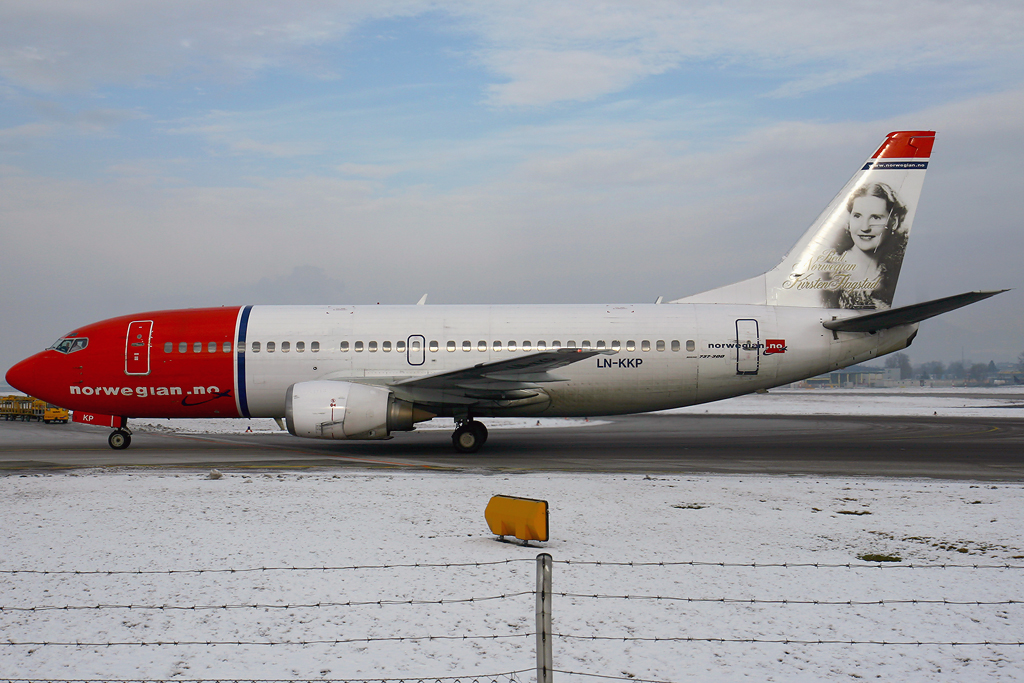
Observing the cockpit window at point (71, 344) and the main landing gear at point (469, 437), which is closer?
the main landing gear at point (469, 437)

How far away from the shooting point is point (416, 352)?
63.3ft

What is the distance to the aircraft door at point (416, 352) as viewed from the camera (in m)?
19.2

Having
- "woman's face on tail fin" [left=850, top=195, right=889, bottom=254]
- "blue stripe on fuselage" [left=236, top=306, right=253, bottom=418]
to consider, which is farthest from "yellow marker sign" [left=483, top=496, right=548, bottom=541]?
"woman's face on tail fin" [left=850, top=195, right=889, bottom=254]

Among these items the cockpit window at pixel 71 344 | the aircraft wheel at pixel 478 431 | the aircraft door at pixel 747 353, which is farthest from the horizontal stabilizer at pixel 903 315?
the cockpit window at pixel 71 344

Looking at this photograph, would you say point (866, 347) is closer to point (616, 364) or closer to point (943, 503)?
point (616, 364)

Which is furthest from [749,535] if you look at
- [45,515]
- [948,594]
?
[45,515]

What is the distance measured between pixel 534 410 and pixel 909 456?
9347 mm

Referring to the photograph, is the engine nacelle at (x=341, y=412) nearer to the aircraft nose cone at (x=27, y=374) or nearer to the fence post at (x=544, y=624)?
the aircraft nose cone at (x=27, y=374)

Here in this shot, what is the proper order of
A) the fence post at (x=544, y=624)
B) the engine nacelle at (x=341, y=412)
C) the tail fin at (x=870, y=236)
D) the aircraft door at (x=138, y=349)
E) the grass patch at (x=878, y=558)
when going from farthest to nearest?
the tail fin at (x=870, y=236), the aircraft door at (x=138, y=349), the engine nacelle at (x=341, y=412), the grass patch at (x=878, y=558), the fence post at (x=544, y=624)

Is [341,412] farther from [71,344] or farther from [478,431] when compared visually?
[71,344]

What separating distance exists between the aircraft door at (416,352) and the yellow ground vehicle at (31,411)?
2300 centimetres

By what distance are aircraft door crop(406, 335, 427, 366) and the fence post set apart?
14.9 m

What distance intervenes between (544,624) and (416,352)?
50.0 feet

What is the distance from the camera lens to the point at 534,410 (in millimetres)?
19391
